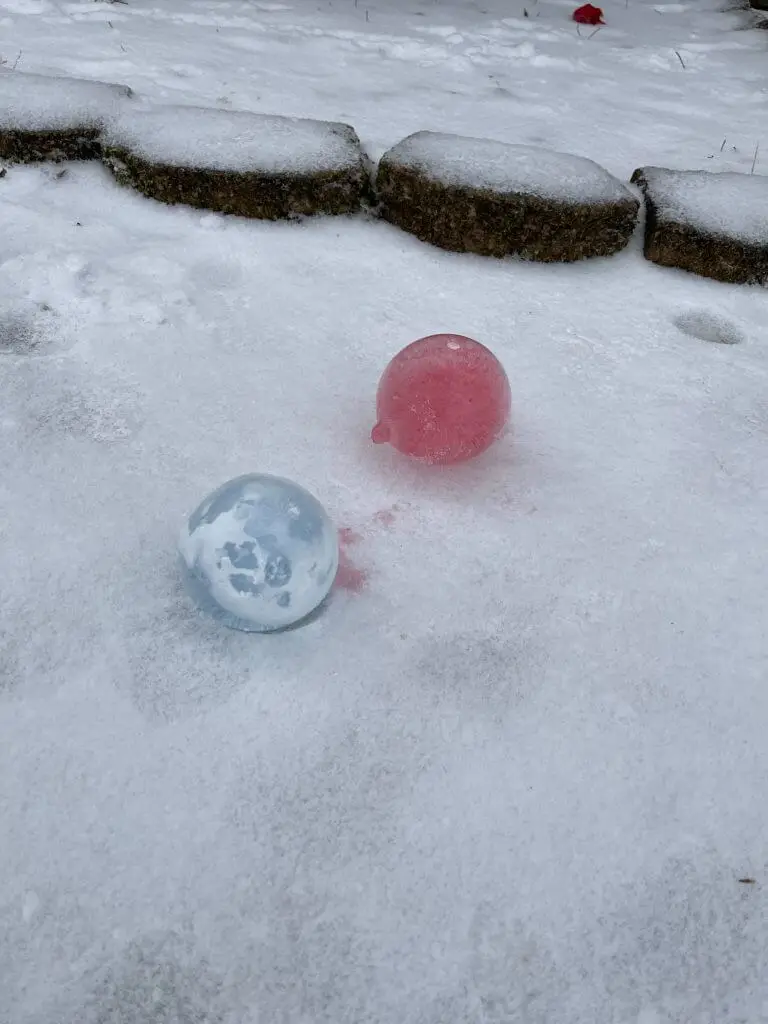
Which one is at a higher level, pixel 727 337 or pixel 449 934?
pixel 727 337

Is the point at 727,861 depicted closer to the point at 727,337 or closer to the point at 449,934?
the point at 449,934

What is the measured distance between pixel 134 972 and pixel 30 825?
27 cm

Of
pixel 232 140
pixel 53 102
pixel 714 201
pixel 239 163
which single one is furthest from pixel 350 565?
pixel 53 102

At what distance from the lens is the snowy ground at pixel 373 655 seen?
1141 millimetres

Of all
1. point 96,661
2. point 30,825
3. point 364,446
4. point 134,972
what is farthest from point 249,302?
point 134,972

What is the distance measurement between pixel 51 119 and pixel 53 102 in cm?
11

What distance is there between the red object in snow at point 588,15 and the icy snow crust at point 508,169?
2050 mm

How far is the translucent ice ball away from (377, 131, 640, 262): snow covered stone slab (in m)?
1.41

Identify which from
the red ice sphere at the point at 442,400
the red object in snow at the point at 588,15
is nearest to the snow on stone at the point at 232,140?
the red ice sphere at the point at 442,400

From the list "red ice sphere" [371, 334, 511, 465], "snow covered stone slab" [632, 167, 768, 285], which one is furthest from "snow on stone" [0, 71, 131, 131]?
"snow covered stone slab" [632, 167, 768, 285]

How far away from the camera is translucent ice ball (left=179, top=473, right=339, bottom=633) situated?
139 cm

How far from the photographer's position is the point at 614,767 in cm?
136

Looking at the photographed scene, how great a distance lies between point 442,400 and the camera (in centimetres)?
172

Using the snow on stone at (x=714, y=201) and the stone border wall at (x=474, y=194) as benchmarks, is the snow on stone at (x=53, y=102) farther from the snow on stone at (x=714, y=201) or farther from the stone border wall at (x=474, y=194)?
the snow on stone at (x=714, y=201)
